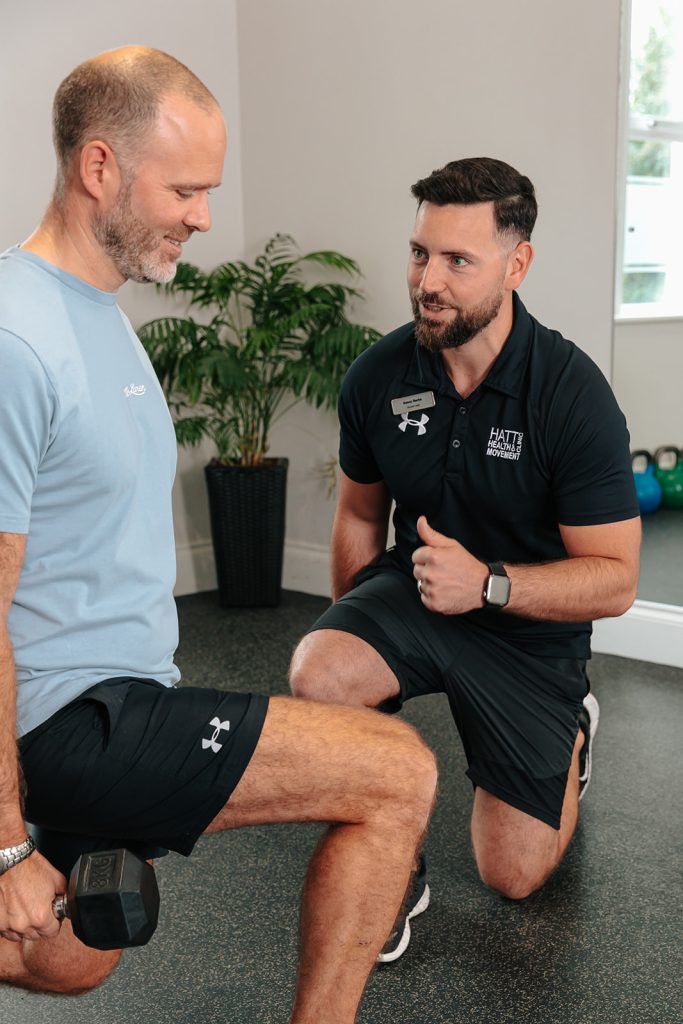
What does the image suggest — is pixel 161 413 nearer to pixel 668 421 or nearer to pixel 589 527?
pixel 589 527

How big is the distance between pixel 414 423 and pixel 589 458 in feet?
1.12

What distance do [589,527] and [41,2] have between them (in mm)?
2853

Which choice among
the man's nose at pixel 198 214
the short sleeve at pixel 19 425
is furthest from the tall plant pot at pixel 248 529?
the short sleeve at pixel 19 425

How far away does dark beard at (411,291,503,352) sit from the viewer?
6.60 ft

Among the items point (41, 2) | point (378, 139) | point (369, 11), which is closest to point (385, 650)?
point (378, 139)

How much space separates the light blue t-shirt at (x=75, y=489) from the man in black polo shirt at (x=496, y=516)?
0.63 meters

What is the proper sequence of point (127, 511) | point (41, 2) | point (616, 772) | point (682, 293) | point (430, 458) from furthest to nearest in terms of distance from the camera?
point (41, 2)
point (682, 293)
point (616, 772)
point (430, 458)
point (127, 511)

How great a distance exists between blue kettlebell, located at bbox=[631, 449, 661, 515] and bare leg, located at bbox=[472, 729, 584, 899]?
1552mm

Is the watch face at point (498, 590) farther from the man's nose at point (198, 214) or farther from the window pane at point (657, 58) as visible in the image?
the window pane at point (657, 58)

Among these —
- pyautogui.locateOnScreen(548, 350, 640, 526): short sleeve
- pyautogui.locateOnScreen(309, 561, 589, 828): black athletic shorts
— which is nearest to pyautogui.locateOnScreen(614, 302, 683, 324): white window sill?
pyautogui.locateOnScreen(548, 350, 640, 526): short sleeve

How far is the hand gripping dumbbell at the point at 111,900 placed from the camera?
1159mm

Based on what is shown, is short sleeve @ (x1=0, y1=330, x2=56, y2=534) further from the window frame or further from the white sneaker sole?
the window frame

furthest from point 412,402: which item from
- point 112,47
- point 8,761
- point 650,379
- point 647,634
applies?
point 112,47

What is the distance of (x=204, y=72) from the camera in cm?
410
